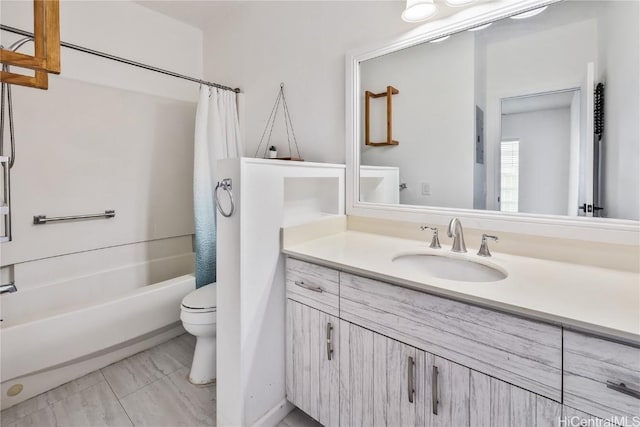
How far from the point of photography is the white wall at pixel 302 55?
169cm

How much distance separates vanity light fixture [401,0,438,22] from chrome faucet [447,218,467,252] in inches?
37.2

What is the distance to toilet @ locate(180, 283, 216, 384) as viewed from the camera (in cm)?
166

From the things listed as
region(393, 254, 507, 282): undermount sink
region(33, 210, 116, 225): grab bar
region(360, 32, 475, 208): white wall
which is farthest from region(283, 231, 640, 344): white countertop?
region(33, 210, 116, 225): grab bar

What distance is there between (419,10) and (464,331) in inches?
54.3

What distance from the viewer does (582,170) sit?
113cm

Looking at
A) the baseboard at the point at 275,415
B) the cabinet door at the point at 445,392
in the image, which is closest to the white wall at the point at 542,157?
the cabinet door at the point at 445,392

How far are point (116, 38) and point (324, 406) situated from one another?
279 centimetres

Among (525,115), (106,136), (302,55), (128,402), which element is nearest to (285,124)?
(302,55)

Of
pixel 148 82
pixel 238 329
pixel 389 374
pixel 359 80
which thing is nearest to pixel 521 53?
pixel 359 80

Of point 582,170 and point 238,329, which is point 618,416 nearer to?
point 582,170

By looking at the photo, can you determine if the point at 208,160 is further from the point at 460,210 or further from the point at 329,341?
the point at 460,210

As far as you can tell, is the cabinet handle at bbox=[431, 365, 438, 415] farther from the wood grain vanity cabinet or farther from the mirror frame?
the mirror frame

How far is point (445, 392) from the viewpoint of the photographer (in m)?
0.95

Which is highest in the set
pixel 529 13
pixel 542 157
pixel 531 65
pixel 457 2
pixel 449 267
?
pixel 457 2
